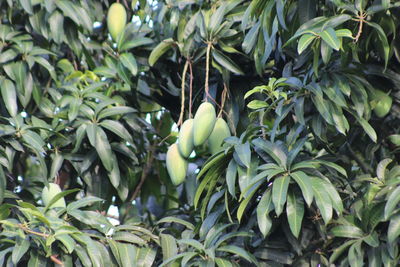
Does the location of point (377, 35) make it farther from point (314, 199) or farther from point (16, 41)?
point (16, 41)

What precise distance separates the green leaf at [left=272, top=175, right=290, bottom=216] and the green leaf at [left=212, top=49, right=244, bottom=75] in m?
0.53

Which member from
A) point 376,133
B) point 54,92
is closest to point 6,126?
point 54,92

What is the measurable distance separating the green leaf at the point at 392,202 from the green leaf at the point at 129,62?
0.96 metres

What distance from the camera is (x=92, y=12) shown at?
2.54 meters

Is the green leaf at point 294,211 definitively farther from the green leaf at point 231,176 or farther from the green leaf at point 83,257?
the green leaf at point 83,257

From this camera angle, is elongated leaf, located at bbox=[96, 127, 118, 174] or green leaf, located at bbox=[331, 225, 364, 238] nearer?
green leaf, located at bbox=[331, 225, 364, 238]

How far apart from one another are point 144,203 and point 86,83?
0.51 m

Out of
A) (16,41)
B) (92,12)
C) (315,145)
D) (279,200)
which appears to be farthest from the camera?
(92,12)

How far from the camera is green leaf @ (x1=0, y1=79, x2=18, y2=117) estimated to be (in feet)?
7.28

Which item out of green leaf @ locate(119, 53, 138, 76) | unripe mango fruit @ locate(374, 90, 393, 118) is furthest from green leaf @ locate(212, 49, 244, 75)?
unripe mango fruit @ locate(374, 90, 393, 118)

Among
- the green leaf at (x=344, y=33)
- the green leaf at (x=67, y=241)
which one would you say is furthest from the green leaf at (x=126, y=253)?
the green leaf at (x=344, y=33)

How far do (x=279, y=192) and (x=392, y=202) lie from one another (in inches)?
8.9

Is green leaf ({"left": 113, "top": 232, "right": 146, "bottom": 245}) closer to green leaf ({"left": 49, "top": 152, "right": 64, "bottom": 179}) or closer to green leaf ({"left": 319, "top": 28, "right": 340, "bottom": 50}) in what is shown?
green leaf ({"left": 49, "top": 152, "right": 64, "bottom": 179})

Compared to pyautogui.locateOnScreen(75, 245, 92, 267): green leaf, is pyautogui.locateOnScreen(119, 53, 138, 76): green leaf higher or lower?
higher
